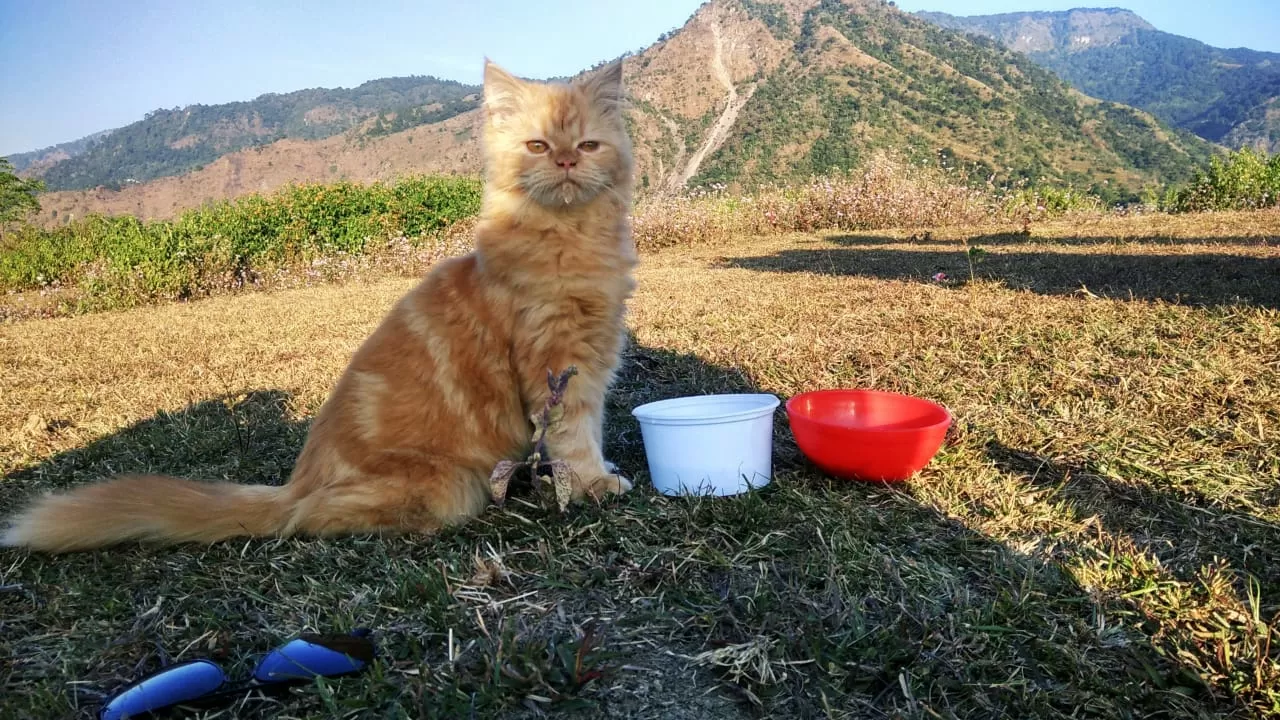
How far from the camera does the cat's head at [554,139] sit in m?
2.28

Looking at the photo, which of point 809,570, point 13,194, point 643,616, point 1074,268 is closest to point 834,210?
point 1074,268

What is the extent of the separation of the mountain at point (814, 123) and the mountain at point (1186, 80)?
9689 millimetres

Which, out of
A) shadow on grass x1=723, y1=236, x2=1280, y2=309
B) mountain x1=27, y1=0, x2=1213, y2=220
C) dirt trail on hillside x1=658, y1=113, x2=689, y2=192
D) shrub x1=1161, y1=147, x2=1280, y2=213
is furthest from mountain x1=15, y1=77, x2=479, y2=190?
shadow on grass x1=723, y1=236, x2=1280, y2=309

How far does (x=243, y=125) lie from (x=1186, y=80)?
14241cm

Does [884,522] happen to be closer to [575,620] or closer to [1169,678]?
[1169,678]

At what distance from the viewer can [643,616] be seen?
1.55 meters

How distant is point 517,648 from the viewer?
1385 millimetres

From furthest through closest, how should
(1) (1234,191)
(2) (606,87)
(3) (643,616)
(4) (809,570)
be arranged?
(1) (1234,191) < (2) (606,87) < (4) (809,570) < (3) (643,616)

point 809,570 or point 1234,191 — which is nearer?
point 809,570

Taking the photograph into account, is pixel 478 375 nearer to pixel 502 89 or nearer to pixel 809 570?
pixel 502 89

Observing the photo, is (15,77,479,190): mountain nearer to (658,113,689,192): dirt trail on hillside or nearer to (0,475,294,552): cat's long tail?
(658,113,689,192): dirt trail on hillside

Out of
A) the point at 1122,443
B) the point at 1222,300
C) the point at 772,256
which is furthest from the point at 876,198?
the point at 1122,443

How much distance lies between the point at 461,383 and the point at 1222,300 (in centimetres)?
414

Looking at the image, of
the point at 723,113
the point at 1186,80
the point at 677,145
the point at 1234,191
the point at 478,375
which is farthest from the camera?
the point at 1186,80
